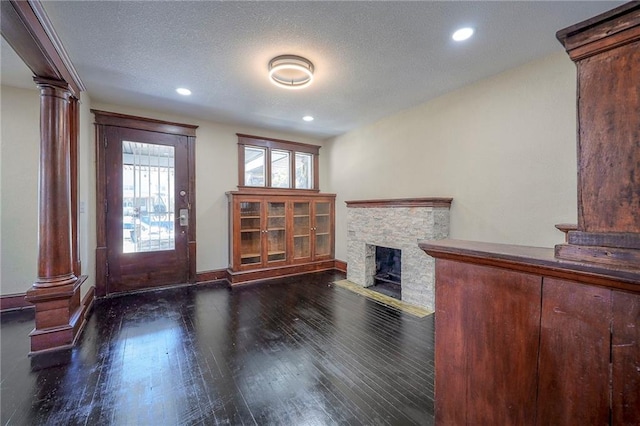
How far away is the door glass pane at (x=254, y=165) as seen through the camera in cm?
489

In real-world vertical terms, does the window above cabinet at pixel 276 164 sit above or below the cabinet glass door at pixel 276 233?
above

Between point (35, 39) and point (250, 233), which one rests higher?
point (35, 39)

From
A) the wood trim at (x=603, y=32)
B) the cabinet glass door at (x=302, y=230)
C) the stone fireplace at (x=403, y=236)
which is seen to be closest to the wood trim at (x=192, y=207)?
the cabinet glass door at (x=302, y=230)

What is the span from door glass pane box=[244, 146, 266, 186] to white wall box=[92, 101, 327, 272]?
0.20 m

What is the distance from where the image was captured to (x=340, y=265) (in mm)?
5316

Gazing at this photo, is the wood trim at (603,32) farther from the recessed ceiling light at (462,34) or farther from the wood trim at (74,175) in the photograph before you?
the wood trim at (74,175)

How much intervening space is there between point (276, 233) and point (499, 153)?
3.54 metres

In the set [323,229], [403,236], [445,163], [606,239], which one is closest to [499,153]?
[445,163]

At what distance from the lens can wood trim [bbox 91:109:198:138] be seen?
3.73 meters

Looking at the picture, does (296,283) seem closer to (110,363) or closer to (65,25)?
(110,363)

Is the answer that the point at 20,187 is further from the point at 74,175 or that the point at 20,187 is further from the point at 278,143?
the point at 278,143

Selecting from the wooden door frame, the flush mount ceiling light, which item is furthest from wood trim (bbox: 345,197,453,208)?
the wooden door frame

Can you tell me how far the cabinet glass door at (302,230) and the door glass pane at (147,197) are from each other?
2.04m

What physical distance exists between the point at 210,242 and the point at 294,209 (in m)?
1.56
